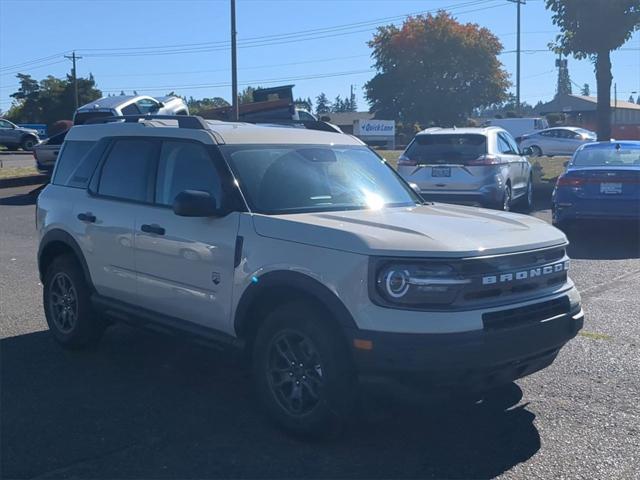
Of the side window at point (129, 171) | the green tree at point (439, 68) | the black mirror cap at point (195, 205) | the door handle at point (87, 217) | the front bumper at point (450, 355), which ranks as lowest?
the front bumper at point (450, 355)

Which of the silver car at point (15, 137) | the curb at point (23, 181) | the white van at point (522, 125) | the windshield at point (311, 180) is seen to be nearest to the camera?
the windshield at point (311, 180)

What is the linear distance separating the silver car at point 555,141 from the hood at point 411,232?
105 ft

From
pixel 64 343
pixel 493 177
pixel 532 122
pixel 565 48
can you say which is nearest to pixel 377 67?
pixel 532 122

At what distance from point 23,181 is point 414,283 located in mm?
21495

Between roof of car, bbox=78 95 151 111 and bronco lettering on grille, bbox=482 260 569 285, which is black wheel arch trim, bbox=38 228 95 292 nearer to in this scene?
bronco lettering on grille, bbox=482 260 569 285

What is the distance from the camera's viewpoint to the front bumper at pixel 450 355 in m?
4.39

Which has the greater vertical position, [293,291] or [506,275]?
[506,275]

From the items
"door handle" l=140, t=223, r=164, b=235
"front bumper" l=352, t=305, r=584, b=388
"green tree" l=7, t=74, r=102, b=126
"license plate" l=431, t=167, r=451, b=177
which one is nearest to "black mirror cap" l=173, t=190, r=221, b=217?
"door handle" l=140, t=223, r=164, b=235

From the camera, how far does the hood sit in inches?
181


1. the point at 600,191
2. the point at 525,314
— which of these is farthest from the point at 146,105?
the point at 525,314

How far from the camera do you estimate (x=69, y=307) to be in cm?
702

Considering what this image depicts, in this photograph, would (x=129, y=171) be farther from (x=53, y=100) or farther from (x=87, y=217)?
(x=53, y=100)

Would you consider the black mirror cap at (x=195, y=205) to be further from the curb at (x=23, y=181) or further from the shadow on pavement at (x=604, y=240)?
the curb at (x=23, y=181)

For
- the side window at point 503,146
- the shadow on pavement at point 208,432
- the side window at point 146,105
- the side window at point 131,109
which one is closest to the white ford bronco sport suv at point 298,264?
the shadow on pavement at point 208,432
